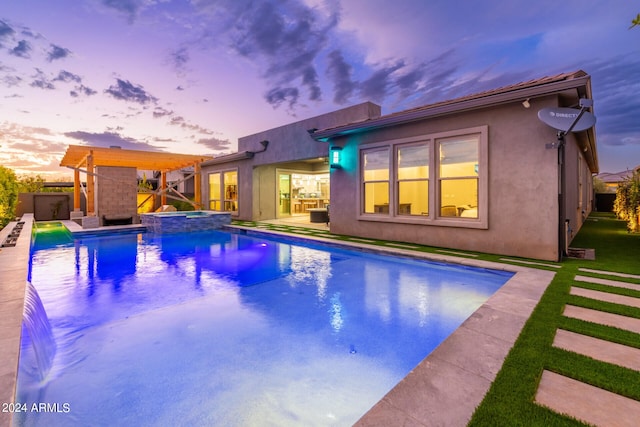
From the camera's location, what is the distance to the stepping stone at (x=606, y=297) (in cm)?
353

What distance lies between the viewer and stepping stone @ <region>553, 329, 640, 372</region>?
2.31m

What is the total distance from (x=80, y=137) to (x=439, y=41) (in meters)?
32.5

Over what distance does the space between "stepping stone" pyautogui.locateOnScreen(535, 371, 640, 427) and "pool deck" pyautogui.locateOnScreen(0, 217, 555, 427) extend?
0.32m

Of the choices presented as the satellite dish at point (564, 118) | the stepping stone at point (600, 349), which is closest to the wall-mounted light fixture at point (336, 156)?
the satellite dish at point (564, 118)

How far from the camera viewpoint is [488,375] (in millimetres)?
2109

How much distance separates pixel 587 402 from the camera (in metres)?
1.84

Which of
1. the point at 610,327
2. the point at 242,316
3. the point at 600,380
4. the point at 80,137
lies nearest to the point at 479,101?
the point at 610,327

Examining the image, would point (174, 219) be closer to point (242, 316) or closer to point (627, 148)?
point (242, 316)

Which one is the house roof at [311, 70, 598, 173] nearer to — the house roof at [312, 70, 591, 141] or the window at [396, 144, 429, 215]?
the house roof at [312, 70, 591, 141]

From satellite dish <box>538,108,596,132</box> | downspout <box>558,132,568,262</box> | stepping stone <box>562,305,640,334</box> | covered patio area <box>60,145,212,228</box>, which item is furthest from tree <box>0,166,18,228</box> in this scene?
downspout <box>558,132,568,262</box>

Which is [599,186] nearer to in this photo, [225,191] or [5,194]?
[225,191]

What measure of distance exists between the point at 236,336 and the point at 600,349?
349cm

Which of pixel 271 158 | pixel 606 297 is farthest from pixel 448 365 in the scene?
pixel 271 158

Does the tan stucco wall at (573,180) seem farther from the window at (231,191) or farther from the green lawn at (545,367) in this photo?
the window at (231,191)
